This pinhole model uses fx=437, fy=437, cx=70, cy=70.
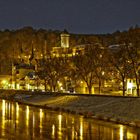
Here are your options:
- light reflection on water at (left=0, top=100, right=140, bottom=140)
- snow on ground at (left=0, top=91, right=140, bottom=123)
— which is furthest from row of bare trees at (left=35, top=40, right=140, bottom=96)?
light reflection on water at (left=0, top=100, right=140, bottom=140)

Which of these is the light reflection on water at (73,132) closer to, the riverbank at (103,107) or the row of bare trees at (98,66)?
the riverbank at (103,107)

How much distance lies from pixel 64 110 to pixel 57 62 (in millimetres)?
47593

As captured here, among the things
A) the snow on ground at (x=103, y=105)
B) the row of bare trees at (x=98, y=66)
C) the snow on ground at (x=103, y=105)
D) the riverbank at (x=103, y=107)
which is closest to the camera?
the riverbank at (x=103, y=107)

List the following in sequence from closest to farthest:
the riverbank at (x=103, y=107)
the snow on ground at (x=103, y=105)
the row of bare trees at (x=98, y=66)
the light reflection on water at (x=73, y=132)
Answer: the light reflection on water at (x=73, y=132), the riverbank at (x=103, y=107), the snow on ground at (x=103, y=105), the row of bare trees at (x=98, y=66)

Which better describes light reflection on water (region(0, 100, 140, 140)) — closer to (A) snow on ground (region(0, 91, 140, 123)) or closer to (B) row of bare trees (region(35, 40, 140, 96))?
(A) snow on ground (region(0, 91, 140, 123))

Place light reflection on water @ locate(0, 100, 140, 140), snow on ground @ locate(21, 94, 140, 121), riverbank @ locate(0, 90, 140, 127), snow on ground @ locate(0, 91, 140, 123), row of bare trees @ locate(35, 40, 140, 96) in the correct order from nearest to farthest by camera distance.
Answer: light reflection on water @ locate(0, 100, 140, 140) → riverbank @ locate(0, 90, 140, 127) → snow on ground @ locate(0, 91, 140, 123) → snow on ground @ locate(21, 94, 140, 121) → row of bare trees @ locate(35, 40, 140, 96)

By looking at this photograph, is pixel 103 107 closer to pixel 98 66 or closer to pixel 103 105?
pixel 103 105

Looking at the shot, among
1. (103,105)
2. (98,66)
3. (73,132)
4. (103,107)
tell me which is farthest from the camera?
(98,66)

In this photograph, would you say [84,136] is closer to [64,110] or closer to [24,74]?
[64,110]

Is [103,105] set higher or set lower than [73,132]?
higher

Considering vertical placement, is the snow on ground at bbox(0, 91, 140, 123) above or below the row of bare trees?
below

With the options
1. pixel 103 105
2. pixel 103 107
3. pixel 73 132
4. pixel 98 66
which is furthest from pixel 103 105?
pixel 98 66

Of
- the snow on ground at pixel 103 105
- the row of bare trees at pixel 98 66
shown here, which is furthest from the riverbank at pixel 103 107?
the row of bare trees at pixel 98 66

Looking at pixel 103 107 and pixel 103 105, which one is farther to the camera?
pixel 103 105
